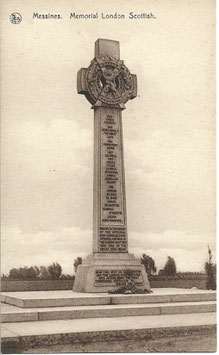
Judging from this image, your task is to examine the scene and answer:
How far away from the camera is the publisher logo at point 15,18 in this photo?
36.5ft

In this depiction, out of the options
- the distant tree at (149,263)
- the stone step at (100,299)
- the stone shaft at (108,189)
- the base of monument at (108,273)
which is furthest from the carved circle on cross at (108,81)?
the stone step at (100,299)

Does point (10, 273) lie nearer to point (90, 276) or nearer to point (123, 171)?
point (90, 276)

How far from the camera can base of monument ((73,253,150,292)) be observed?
13.1m

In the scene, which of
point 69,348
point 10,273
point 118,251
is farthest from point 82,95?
point 69,348

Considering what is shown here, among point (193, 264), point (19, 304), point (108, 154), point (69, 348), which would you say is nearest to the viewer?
point (69, 348)

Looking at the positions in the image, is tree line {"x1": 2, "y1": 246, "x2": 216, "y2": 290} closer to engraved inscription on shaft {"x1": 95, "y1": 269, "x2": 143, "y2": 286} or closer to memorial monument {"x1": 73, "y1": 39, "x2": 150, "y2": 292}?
memorial monument {"x1": 73, "y1": 39, "x2": 150, "y2": 292}

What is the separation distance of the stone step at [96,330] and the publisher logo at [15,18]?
6.37 m

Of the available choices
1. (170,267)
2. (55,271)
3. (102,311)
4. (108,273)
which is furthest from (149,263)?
(102,311)

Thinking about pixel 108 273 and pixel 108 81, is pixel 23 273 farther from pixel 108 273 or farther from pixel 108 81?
pixel 108 81

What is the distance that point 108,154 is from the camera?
1423 centimetres

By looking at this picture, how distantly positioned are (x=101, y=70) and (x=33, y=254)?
215 inches

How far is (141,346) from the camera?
8742 mm

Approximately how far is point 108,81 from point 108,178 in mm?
2795

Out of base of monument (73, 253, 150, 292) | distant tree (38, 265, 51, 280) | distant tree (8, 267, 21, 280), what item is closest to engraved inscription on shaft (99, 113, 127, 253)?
base of monument (73, 253, 150, 292)
